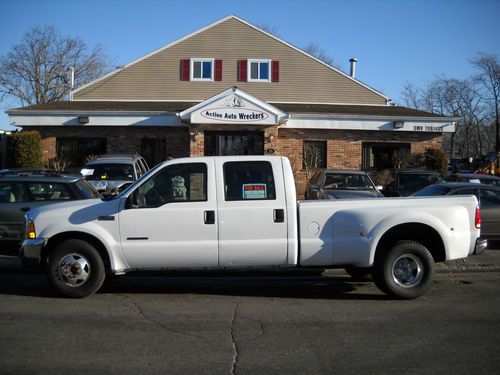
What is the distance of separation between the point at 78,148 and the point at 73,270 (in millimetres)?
17805

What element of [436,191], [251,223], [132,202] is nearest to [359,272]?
[251,223]

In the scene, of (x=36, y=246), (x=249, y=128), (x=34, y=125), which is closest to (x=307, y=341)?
(x=36, y=246)

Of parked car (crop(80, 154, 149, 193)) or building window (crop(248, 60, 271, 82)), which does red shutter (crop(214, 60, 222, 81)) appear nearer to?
building window (crop(248, 60, 271, 82))

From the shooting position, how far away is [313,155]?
23750 millimetres

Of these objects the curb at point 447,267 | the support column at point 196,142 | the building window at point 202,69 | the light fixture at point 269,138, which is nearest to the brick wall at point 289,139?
the light fixture at point 269,138

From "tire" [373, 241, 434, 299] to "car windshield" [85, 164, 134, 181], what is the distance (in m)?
9.50

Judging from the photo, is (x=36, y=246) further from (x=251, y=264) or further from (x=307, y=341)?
(x=307, y=341)

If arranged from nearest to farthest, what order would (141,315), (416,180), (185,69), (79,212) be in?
(141,315)
(79,212)
(416,180)
(185,69)

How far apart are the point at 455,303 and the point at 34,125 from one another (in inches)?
806

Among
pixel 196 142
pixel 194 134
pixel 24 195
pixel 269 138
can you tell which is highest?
pixel 194 134

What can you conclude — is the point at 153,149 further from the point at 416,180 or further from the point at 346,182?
the point at 416,180

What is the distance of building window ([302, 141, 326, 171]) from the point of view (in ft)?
78.1

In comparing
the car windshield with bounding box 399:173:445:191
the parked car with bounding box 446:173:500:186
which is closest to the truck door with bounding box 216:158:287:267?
the car windshield with bounding box 399:173:445:191

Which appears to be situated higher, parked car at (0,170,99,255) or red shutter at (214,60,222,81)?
red shutter at (214,60,222,81)
